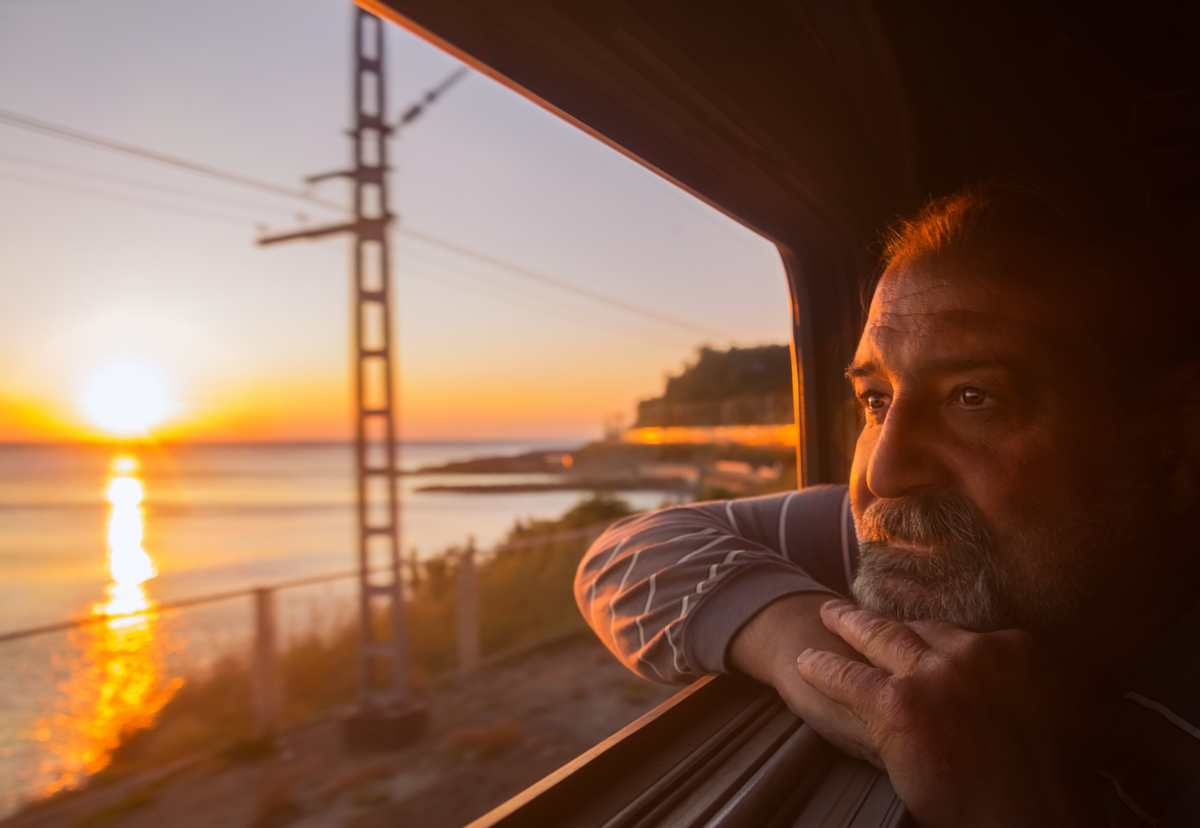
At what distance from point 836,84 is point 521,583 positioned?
5.90 m

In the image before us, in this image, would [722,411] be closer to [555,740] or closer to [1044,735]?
[555,740]

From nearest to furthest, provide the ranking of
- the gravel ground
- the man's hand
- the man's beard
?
the man's hand → the man's beard → the gravel ground

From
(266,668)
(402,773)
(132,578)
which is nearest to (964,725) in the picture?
(402,773)

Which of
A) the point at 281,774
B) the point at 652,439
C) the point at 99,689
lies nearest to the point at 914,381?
the point at 281,774

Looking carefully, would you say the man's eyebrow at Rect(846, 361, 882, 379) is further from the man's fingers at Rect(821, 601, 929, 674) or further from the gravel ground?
the gravel ground

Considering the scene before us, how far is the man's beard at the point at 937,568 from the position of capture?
102 centimetres

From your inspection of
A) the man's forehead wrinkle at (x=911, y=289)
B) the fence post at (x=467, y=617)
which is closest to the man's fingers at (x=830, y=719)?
the man's forehead wrinkle at (x=911, y=289)

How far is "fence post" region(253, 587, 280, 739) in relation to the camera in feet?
13.5

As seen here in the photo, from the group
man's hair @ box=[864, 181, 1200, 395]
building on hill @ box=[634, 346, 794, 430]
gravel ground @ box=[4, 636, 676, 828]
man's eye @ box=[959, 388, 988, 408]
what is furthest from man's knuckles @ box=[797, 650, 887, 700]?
building on hill @ box=[634, 346, 794, 430]

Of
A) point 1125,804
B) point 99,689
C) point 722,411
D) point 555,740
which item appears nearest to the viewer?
point 1125,804

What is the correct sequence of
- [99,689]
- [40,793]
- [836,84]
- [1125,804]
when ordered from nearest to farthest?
[1125,804], [836,84], [40,793], [99,689]

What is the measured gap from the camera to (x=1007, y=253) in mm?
1160

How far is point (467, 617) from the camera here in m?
5.99

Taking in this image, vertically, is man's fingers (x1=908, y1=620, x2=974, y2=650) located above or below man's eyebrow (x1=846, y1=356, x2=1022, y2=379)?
below
